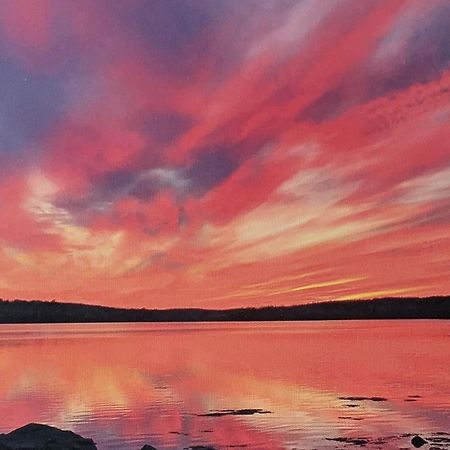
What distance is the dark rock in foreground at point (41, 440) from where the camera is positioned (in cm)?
2653

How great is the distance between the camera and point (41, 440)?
27.2m

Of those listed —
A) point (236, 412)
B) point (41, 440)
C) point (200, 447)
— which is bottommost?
point (200, 447)

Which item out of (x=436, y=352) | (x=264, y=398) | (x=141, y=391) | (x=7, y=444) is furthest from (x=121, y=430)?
(x=436, y=352)

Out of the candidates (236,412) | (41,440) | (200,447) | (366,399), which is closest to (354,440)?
(200,447)

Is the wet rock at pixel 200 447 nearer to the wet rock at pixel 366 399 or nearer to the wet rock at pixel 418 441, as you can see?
the wet rock at pixel 418 441

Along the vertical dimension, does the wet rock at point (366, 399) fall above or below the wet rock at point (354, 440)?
above

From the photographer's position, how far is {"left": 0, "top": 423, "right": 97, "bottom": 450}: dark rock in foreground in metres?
26.5

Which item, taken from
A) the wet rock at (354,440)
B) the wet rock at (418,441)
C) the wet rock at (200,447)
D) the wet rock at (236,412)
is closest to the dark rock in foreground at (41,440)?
the wet rock at (200,447)

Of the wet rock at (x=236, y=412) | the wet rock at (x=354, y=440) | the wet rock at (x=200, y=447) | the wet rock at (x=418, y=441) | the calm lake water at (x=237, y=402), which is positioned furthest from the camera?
the wet rock at (x=236, y=412)

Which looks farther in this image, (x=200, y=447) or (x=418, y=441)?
(x=418, y=441)

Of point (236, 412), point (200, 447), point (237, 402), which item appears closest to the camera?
point (200, 447)

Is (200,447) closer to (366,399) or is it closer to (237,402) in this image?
(237,402)

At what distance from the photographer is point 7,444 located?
2681 centimetres

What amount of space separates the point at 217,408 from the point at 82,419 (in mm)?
9941
